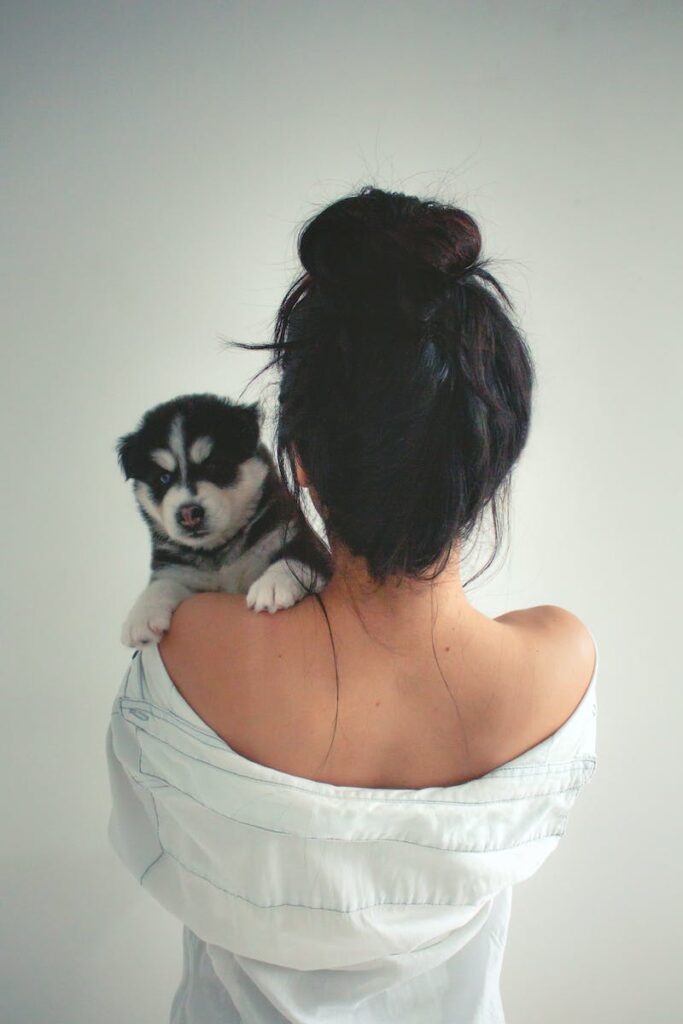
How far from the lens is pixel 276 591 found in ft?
2.96

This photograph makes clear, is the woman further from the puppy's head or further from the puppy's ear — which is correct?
the puppy's ear

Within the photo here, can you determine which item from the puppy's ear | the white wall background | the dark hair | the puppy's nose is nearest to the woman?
the dark hair

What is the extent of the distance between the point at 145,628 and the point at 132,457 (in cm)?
31

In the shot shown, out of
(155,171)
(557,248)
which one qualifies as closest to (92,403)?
(155,171)

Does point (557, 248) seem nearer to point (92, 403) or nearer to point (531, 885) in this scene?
point (92, 403)

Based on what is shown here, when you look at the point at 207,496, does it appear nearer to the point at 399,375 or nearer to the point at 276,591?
the point at 276,591

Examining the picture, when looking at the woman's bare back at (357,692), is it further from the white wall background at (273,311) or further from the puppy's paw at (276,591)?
the white wall background at (273,311)

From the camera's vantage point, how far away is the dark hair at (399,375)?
2.50ft

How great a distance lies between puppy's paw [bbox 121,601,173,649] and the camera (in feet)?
3.09

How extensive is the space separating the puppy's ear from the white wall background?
1.22 feet

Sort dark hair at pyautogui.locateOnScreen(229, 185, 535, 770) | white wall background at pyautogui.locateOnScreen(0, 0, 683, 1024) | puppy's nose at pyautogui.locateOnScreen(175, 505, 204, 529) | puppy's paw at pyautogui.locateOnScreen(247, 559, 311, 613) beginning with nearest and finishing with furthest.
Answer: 1. dark hair at pyautogui.locateOnScreen(229, 185, 535, 770)
2. puppy's paw at pyautogui.locateOnScreen(247, 559, 311, 613)
3. puppy's nose at pyautogui.locateOnScreen(175, 505, 204, 529)
4. white wall background at pyautogui.locateOnScreen(0, 0, 683, 1024)

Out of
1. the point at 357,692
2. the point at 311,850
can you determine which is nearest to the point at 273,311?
the point at 357,692

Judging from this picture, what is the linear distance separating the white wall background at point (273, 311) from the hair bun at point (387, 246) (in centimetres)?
77

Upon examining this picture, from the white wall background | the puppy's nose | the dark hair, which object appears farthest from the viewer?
the white wall background
